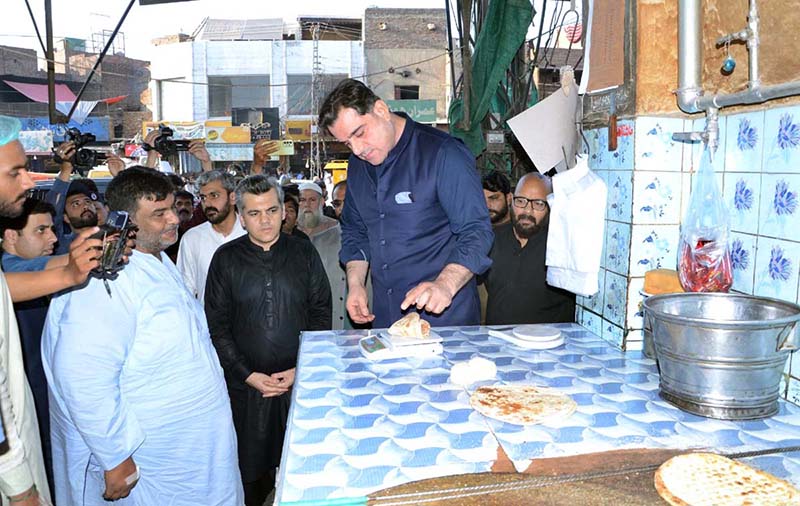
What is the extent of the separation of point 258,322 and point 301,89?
23946 millimetres

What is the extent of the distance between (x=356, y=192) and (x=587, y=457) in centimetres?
187

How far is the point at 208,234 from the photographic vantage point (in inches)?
169

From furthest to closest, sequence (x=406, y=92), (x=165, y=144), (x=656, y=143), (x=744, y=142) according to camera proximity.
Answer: (x=406, y=92)
(x=165, y=144)
(x=656, y=143)
(x=744, y=142)

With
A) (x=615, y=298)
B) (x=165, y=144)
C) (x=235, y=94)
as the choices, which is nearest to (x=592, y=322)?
(x=615, y=298)

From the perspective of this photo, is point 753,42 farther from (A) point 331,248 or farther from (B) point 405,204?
(A) point 331,248

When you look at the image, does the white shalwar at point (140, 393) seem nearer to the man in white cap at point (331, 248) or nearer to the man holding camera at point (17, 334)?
the man holding camera at point (17, 334)

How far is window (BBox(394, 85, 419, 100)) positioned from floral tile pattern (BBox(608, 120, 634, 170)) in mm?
23893

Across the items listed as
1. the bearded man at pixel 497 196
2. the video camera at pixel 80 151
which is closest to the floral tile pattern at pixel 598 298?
the bearded man at pixel 497 196

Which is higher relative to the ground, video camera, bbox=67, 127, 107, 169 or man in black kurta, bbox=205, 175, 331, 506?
video camera, bbox=67, 127, 107, 169

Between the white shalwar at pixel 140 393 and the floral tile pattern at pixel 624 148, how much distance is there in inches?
70.3

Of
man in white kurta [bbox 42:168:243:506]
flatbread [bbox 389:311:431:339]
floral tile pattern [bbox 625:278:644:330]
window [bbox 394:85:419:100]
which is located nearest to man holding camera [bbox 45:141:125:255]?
man in white kurta [bbox 42:168:243:506]

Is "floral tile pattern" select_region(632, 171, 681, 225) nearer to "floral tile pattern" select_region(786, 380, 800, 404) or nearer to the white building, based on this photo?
"floral tile pattern" select_region(786, 380, 800, 404)

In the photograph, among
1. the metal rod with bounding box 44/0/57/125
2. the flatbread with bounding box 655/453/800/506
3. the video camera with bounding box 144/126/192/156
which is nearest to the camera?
the flatbread with bounding box 655/453/800/506

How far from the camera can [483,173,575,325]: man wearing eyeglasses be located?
348 cm
